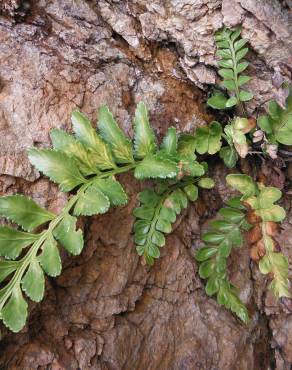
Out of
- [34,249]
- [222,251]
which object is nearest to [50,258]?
[34,249]

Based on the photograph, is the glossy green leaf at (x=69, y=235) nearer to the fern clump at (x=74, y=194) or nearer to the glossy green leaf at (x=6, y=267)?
the fern clump at (x=74, y=194)

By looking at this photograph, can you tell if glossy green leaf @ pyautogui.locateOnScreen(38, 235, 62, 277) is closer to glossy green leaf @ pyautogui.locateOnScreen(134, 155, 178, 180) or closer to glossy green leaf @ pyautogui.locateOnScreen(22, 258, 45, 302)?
glossy green leaf @ pyautogui.locateOnScreen(22, 258, 45, 302)

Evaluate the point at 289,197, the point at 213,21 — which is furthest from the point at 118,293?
the point at 213,21

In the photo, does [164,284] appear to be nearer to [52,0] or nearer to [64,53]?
[64,53]

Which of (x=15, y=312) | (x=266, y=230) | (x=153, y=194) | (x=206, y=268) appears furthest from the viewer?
(x=206, y=268)

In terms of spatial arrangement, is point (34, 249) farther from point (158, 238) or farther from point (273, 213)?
point (273, 213)

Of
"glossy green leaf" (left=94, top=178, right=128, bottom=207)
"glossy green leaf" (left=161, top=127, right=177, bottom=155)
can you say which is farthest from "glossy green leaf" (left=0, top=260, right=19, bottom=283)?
"glossy green leaf" (left=161, top=127, right=177, bottom=155)
